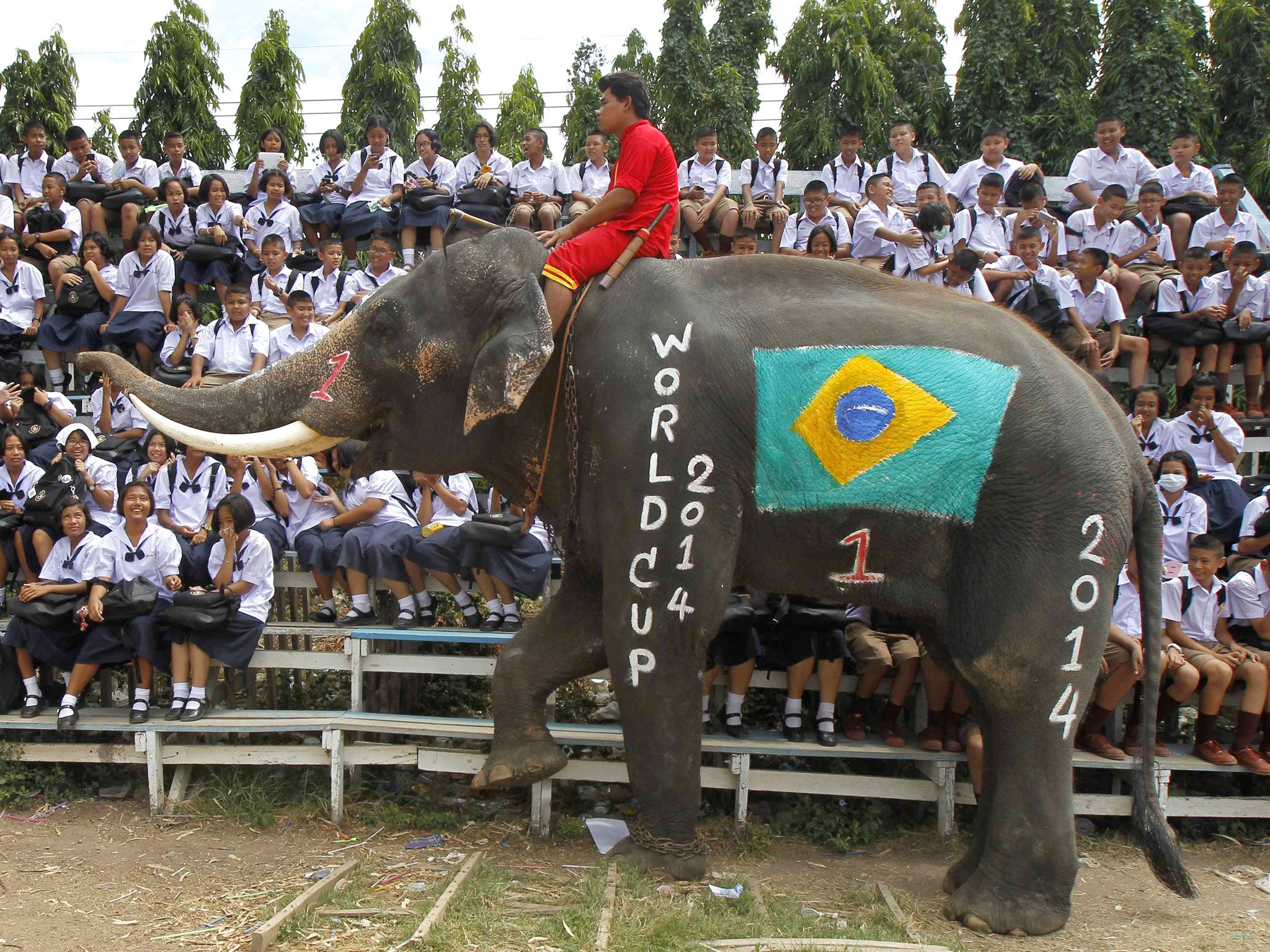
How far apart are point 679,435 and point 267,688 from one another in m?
3.67

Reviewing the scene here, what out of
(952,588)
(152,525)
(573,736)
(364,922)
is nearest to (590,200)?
(152,525)

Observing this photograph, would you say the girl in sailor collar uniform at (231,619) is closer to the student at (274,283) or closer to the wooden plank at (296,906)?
the wooden plank at (296,906)

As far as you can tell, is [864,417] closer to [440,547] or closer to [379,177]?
[440,547]

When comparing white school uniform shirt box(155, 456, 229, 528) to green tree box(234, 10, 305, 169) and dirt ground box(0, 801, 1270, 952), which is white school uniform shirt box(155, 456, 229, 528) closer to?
dirt ground box(0, 801, 1270, 952)

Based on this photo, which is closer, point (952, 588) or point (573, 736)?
point (952, 588)

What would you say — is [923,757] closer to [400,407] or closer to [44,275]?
[400,407]

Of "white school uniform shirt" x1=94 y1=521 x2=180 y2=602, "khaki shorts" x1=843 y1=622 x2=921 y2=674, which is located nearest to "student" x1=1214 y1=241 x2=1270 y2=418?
"khaki shorts" x1=843 y1=622 x2=921 y2=674

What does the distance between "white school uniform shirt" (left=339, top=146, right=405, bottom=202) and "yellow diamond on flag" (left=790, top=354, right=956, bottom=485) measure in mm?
7221

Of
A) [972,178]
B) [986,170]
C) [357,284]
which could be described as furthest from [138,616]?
[986,170]

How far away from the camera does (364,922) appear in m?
4.28

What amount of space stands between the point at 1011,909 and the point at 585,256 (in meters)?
3.10

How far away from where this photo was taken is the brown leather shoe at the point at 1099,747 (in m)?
5.83

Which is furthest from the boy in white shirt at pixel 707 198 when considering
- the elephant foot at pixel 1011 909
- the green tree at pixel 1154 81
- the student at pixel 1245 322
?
the green tree at pixel 1154 81

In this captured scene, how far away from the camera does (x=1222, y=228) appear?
9852mm
